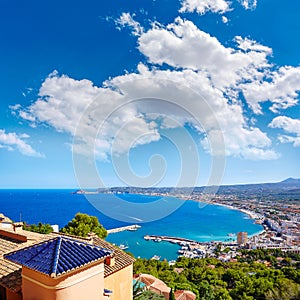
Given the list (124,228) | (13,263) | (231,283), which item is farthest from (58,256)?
(124,228)

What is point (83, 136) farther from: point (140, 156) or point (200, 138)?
point (200, 138)

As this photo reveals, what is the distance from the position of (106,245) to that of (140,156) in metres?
4.61

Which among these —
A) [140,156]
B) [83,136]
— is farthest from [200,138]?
[83,136]

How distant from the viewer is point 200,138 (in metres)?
10.9

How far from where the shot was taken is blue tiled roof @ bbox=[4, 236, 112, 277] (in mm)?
3033

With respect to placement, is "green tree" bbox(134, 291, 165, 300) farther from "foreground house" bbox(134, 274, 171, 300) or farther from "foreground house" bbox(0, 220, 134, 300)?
"foreground house" bbox(0, 220, 134, 300)

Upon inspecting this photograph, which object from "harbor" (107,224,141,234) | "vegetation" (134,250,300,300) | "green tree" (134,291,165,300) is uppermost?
"green tree" (134,291,165,300)

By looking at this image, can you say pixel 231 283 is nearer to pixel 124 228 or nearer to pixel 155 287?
pixel 155 287

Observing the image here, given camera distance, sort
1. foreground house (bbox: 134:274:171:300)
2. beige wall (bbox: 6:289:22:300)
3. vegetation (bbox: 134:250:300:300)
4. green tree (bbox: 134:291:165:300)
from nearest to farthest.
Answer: beige wall (bbox: 6:289:22:300) < green tree (bbox: 134:291:165:300) < foreground house (bbox: 134:274:171:300) < vegetation (bbox: 134:250:300:300)

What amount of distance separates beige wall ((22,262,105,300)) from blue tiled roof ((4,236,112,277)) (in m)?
0.12

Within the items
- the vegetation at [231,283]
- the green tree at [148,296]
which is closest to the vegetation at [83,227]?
the vegetation at [231,283]

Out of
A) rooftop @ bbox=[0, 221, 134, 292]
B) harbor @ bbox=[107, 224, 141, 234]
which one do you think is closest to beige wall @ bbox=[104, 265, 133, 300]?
rooftop @ bbox=[0, 221, 134, 292]

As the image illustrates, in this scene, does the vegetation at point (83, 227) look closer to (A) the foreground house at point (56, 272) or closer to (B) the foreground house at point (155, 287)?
(B) the foreground house at point (155, 287)

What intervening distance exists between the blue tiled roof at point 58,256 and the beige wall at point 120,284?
2182 millimetres
